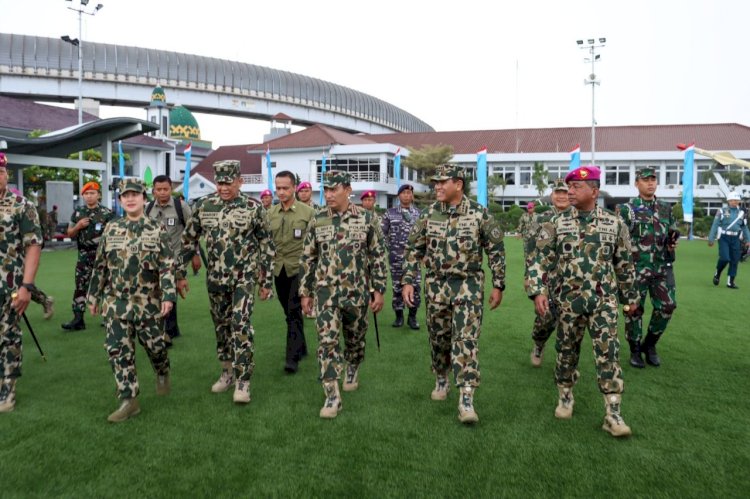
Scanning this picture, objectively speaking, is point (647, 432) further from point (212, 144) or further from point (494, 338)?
point (212, 144)

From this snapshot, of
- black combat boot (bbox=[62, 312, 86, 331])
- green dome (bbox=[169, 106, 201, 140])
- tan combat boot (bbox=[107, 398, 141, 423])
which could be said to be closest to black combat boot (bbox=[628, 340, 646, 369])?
tan combat boot (bbox=[107, 398, 141, 423])

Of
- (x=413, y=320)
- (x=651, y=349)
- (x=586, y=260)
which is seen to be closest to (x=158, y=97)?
(x=413, y=320)

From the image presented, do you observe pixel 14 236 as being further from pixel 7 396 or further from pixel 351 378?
pixel 351 378

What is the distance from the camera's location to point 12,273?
15.3 ft

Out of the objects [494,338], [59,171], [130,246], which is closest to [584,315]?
[494,338]

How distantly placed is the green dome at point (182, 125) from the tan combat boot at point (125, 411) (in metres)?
71.6

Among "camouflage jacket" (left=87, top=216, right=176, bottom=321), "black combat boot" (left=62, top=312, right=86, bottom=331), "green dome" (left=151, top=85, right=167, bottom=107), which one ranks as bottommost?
"black combat boot" (left=62, top=312, right=86, bottom=331)

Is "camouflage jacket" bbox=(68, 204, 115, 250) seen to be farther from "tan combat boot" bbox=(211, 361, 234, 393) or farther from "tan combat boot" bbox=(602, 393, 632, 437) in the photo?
"tan combat boot" bbox=(602, 393, 632, 437)

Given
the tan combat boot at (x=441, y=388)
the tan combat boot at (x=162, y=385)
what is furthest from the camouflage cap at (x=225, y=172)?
the tan combat boot at (x=441, y=388)

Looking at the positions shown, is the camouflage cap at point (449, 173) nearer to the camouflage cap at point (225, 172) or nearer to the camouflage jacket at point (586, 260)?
the camouflage jacket at point (586, 260)

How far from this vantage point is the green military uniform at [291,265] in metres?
5.91

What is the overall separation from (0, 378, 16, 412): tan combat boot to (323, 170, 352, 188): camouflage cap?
10.6ft

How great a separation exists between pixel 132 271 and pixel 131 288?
0.46 ft

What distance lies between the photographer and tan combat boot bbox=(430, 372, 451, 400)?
4.89 meters
